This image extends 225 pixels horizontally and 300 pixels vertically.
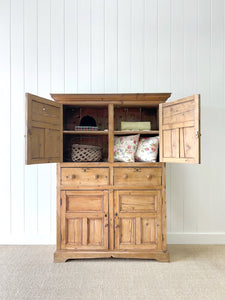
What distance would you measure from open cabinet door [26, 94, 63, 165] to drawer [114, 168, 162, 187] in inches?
22.7

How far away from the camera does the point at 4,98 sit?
249cm

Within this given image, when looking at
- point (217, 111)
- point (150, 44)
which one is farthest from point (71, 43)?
point (217, 111)

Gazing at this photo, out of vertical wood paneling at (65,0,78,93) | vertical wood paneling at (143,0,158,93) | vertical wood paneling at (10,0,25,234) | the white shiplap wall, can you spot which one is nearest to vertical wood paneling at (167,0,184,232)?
the white shiplap wall

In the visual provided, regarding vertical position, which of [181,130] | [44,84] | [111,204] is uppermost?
[44,84]

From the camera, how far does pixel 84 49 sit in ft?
8.22

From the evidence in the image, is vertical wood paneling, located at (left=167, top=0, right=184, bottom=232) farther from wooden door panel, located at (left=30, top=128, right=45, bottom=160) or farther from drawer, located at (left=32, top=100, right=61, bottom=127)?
wooden door panel, located at (left=30, top=128, right=45, bottom=160)

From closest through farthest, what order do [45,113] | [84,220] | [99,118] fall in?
[45,113], [84,220], [99,118]

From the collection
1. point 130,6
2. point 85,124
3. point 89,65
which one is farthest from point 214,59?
point 85,124

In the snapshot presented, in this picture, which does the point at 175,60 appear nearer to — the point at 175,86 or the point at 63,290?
the point at 175,86

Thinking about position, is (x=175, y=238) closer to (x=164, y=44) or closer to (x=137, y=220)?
(x=137, y=220)

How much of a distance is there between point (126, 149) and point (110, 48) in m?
1.23

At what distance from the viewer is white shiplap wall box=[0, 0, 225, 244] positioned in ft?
8.18

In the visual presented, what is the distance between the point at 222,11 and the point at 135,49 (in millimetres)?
1077

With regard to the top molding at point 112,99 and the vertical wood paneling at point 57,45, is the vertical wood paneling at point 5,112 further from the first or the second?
the top molding at point 112,99
